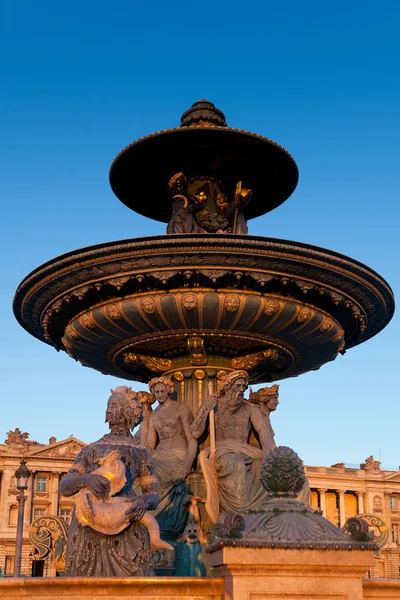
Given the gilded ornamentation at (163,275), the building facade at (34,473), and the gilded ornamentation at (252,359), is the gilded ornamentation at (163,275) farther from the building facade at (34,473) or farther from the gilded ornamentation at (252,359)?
the building facade at (34,473)

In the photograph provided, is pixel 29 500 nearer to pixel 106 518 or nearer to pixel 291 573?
pixel 106 518

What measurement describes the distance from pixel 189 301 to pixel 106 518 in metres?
3.58

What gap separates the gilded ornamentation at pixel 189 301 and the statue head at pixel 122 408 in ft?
7.99

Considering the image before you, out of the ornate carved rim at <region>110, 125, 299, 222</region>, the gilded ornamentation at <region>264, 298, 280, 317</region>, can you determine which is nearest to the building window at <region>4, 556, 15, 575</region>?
the ornate carved rim at <region>110, 125, 299, 222</region>

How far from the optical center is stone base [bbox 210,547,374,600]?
4.47m

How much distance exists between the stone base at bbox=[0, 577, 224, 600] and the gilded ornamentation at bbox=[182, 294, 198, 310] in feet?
14.0

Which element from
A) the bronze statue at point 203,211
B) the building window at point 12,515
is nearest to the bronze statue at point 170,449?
the bronze statue at point 203,211

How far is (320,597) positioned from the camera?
180 inches

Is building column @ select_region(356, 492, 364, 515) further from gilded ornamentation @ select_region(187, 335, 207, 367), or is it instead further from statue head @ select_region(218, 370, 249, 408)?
statue head @ select_region(218, 370, 249, 408)

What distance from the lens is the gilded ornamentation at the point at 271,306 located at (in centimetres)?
877

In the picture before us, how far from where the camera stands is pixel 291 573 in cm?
456

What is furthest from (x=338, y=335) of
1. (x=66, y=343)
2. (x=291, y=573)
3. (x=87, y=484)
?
(x=291, y=573)

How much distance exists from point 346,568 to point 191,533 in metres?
4.24

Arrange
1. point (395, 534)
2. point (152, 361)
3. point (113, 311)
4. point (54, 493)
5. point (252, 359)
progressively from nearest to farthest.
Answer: point (113, 311), point (252, 359), point (152, 361), point (54, 493), point (395, 534)
